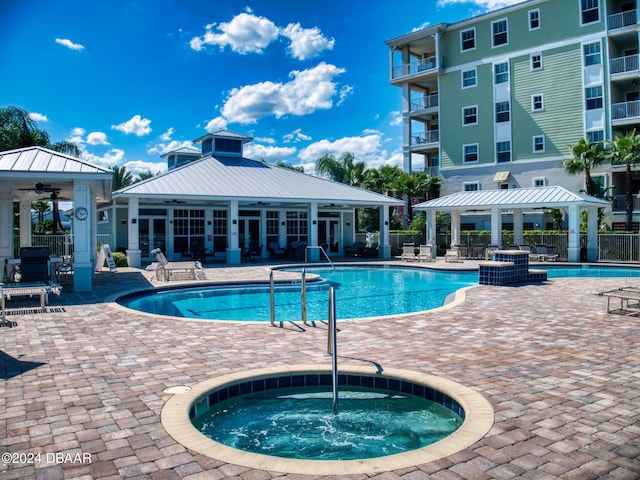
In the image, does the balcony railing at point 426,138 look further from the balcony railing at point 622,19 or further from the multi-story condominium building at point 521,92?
the balcony railing at point 622,19

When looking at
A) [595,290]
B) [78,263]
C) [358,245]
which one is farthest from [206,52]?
[595,290]

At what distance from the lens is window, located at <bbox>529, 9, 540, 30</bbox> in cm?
3075

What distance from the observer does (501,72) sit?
32.4 m

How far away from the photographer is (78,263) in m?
12.9

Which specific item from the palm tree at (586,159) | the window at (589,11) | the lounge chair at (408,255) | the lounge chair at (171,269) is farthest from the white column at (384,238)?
the window at (589,11)

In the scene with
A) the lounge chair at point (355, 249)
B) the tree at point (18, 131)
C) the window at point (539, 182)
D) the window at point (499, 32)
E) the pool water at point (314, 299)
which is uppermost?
the window at point (499, 32)

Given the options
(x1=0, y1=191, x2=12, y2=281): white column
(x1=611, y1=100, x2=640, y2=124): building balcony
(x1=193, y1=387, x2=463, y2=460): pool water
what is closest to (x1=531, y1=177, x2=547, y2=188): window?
(x1=611, y1=100, x2=640, y2=124): building balcony

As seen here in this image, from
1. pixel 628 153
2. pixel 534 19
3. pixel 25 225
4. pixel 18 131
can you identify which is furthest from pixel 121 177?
pixel 628 153

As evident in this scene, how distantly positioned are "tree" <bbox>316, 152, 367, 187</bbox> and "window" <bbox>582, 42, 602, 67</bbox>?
18.0 meters

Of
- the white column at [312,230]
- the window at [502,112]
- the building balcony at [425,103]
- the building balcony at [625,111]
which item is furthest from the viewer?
the building balcony at [425,103]

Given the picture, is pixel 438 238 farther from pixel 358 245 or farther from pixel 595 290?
pixel 595 290

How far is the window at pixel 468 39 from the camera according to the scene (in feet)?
110

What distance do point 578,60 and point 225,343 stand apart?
30.4 m

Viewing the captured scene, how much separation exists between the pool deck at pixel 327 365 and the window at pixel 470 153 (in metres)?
24.8
